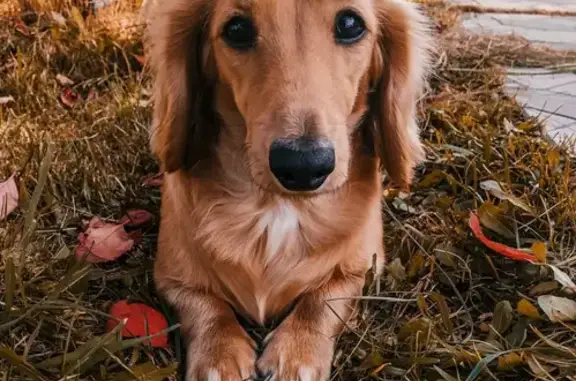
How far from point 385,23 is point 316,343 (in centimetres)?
95

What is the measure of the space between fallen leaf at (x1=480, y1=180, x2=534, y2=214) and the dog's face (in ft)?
2.24

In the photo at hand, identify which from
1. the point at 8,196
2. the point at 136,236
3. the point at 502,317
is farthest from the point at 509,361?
the point at 8,196

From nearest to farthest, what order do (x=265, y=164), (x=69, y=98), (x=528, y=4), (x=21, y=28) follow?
1. (x=265, y=164)
2. (x=69, y=98)
3. (x=21, y=28)
4. (x=528, y=4)

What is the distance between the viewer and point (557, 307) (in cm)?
216

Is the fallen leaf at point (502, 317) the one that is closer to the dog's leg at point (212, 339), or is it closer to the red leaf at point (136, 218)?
the dog's leg at point (212, 339)

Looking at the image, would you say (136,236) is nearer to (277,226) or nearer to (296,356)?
(277,226)

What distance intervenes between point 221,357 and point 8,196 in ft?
3.68

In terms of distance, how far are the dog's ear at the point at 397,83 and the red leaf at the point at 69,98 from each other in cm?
169

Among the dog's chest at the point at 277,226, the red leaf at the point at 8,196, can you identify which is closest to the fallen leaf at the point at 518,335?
the dog's chest at the point at 277,226

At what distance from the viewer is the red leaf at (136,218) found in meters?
2.70

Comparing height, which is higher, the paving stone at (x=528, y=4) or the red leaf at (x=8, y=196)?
the red leaf at (x=8, y=196)

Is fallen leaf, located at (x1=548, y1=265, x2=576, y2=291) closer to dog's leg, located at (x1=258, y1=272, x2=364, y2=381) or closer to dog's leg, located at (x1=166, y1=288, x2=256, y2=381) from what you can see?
dog's leg, located at (x1=258, y1=272, x2=364, y2=381)

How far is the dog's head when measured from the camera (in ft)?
6.09

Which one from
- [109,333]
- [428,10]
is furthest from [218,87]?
[428,10]
